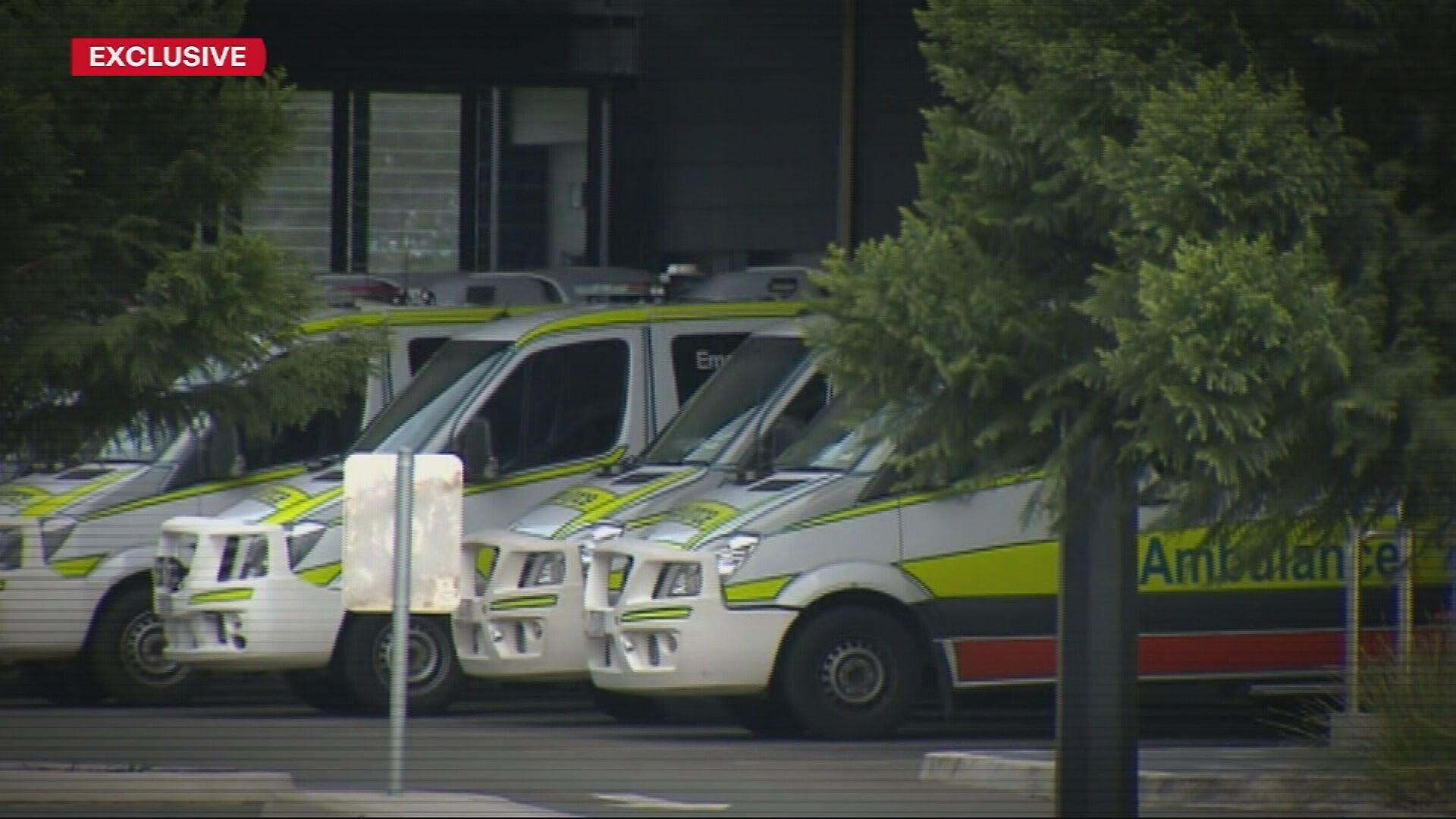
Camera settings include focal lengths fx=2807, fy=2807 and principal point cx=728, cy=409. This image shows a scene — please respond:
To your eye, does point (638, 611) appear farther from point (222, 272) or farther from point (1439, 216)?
point (1439, 216)

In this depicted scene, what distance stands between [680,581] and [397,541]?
244 cm

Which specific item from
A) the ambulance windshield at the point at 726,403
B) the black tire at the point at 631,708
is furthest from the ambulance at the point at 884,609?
the black tire at the point at 631,708

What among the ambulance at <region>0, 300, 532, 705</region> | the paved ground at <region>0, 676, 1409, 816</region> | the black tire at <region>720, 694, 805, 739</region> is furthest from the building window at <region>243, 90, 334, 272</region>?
the black tire at <region>720, 694, 805, 739</region>

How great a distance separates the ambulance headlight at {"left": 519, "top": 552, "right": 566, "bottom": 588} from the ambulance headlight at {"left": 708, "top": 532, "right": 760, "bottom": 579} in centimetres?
101

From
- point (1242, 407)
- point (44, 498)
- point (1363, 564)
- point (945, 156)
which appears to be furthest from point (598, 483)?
point (1242, 407)

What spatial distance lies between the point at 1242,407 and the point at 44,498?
693 centimetres

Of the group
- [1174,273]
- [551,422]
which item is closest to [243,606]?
[551,422]

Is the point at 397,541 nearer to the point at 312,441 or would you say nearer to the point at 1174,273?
the point at 1174,273

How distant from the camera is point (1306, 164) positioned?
26.5 ft

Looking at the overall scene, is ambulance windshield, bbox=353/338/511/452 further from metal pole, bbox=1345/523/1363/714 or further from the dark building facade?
metal pole, bbox=1345/523/1363/714

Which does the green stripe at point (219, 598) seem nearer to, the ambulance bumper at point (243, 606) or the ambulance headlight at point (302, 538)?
the ambulance bumper at point (243, 606)

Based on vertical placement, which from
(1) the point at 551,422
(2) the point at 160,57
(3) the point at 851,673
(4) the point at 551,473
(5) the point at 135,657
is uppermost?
(2) the point at 160,57

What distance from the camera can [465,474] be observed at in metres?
13.2

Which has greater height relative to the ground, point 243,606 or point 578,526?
point 578,526
